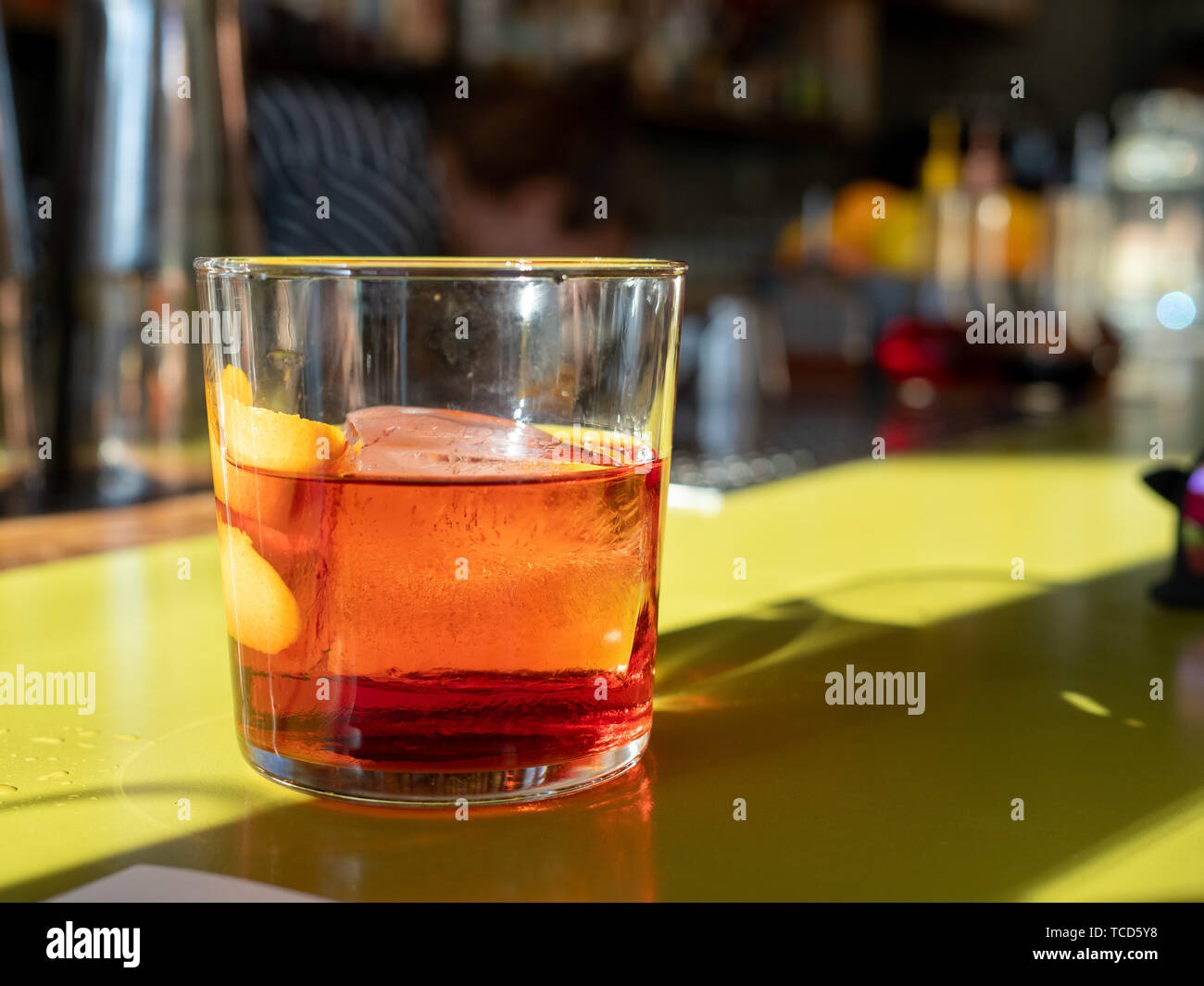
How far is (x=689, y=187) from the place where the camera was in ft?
11.2

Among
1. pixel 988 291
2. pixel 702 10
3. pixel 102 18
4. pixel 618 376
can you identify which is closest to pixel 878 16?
pixel 702 10

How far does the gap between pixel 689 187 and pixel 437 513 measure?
3.14m

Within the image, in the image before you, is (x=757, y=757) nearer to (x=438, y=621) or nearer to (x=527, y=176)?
(x=438, y=621)

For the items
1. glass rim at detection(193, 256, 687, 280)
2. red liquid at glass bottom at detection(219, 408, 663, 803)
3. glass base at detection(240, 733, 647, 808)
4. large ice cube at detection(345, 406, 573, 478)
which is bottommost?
glass base at detection(240, 733, 647, 808)

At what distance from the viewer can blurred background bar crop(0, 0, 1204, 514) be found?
967 millimetres

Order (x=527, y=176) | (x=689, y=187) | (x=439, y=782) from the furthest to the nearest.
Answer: (x=689, y=187)
(x=527, y=176)
(x=439, y=782)

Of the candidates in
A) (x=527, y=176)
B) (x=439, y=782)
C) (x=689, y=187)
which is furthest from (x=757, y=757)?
(x=689, y=187)

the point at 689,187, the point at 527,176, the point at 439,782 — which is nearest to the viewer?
the point at 439,782

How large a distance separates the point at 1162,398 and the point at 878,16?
88.1 inches

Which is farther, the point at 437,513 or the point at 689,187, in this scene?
the point at 689,187

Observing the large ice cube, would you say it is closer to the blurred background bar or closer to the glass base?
the glass base

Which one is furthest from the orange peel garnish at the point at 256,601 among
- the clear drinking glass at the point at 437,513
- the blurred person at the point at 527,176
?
the blurred person at the point at 527,176

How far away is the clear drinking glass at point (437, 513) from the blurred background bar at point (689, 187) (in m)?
0.54

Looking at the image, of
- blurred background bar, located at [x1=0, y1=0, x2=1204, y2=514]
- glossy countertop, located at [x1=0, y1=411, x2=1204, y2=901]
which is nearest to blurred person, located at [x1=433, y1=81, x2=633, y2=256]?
blurred background bar, located at [x1=0, y1=0, x2=1204, y2=514]
